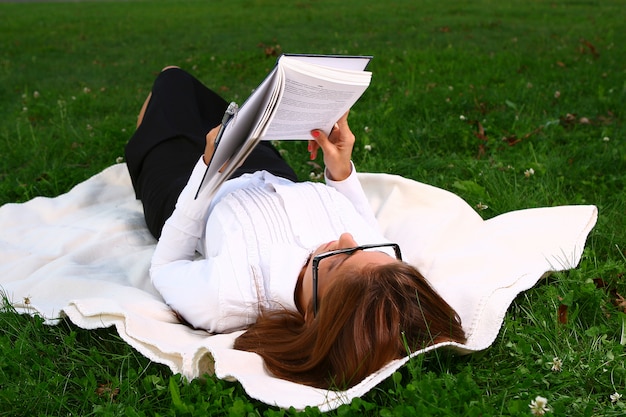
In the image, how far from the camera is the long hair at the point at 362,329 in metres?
2.35

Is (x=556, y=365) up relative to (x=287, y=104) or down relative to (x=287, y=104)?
down

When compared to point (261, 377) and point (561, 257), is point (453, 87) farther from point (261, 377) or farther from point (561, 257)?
point (261, 377)

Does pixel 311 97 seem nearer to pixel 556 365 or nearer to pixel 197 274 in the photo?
pixel 197 274

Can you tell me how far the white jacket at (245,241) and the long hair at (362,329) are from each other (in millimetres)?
338

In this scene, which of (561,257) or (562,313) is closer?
(562,313)

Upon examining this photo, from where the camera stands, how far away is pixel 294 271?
2.84 metres

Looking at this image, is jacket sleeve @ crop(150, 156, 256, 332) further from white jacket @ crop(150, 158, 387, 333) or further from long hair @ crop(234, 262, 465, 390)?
long hair @ crop(234, 262, 465, 390)

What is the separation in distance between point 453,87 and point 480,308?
4.23m

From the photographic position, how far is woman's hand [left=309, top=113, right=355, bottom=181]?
11.2 ft

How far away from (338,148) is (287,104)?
0.85 meters

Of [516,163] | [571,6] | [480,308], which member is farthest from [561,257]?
[571,6]

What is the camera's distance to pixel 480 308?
114 inches

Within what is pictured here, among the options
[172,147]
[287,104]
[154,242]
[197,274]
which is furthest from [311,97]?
[154,242]

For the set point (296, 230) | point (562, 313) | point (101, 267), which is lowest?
point (101, 267)
